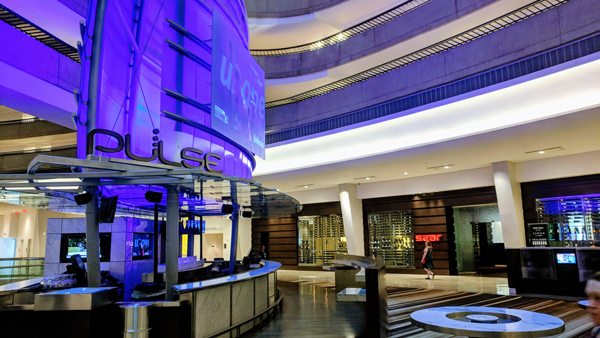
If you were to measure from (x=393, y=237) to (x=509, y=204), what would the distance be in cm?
573

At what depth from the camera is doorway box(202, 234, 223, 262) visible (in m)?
24.5

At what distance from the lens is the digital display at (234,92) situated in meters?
6.29

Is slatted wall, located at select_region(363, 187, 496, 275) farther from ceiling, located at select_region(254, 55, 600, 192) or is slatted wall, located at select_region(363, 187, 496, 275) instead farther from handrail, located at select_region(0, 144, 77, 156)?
handrail, located at select_region(0, 144, 77, 156)

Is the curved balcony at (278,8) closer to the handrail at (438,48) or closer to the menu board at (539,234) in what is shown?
the handrail at (438,48)

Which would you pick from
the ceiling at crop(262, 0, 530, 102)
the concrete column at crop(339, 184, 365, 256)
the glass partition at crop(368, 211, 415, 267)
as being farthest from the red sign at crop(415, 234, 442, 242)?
the ceiling at crop(262, 0, 530, 102)

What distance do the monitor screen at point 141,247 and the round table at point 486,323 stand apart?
7.59 metres

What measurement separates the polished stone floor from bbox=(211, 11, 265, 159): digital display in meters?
3.42

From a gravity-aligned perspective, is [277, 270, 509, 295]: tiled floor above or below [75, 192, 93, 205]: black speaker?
below

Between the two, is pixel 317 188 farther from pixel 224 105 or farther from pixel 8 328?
pixel 8 328

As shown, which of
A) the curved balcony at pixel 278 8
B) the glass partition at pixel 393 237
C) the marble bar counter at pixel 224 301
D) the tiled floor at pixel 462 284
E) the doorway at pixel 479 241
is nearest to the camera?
the marble bar counter at pixel 224 301

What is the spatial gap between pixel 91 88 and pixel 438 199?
13177 millimetres

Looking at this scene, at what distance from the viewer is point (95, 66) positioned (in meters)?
5.62

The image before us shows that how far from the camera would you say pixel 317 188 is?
18766 millimetres

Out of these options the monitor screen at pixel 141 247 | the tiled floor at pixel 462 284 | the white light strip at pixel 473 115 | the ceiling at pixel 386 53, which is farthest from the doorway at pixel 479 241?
the monitor screen at pixel 141 247
